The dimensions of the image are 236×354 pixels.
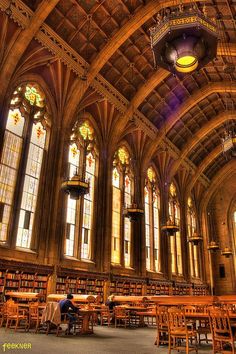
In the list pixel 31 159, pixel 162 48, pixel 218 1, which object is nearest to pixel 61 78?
pixel 31 159

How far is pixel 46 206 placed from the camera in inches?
480

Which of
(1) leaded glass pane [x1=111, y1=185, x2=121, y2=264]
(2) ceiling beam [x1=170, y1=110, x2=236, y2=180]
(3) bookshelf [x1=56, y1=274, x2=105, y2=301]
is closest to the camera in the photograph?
(3) bookshelf [x1=56, y1=274, x2=105, y2=301]

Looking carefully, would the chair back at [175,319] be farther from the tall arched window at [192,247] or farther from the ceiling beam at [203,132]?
the tall arched window at [192,247]

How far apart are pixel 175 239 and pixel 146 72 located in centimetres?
1171

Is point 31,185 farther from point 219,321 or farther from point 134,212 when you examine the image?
point 219,321

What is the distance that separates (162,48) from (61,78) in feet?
27.8

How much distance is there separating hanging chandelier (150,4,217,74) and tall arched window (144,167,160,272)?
13678mm

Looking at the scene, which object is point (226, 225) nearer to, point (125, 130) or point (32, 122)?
point (125, 130)

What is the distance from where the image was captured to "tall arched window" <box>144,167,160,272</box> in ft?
62.0

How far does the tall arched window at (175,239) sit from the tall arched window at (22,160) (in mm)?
11978

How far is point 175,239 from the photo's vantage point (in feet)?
73.4

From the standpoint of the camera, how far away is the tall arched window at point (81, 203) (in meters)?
13.5

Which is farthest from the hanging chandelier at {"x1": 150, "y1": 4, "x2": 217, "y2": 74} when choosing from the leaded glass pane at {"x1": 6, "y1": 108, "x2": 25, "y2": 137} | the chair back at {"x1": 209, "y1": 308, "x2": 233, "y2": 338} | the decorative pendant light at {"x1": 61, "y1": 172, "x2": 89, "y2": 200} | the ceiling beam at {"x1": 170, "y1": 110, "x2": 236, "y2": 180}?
the ceiling beam at {"x1": 170, "y1": 110, "x2": 236, "y2": 180}

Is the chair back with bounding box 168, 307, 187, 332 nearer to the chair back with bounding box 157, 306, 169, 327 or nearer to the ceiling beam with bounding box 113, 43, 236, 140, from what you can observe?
the chair back with bounding box 157, 306, 169, 327
